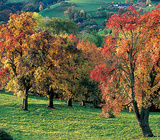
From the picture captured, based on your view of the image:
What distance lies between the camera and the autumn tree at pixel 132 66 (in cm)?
2348

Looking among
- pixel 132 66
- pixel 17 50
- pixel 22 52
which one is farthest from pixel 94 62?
pixel 132 66

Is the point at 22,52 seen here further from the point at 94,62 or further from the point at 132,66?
the point at 94,62

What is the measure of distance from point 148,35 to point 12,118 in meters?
21.5

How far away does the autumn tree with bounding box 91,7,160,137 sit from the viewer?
925 inches

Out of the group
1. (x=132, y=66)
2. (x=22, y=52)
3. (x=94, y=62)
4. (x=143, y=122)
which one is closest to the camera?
(x=143, y=122)

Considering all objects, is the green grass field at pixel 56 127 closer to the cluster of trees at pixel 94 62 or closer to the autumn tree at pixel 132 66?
the cluster of trees at pixel 94 62

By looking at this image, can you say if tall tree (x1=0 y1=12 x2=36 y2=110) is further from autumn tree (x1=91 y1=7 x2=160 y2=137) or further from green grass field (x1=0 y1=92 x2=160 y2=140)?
autumn tree (x1=91 y1=7 x2=160 y2=137)

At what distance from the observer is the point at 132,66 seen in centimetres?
2558

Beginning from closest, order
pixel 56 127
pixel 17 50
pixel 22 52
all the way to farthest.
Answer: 1. pixel 56 127
2. pixel 17 50
3. pixel 22 52

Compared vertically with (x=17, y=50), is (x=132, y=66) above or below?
below

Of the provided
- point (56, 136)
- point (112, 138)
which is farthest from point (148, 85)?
point (56, 136)

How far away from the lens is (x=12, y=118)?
31.8 meters

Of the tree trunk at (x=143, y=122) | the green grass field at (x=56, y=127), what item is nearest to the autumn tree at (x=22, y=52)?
the green grass field at (x=56, y=127)

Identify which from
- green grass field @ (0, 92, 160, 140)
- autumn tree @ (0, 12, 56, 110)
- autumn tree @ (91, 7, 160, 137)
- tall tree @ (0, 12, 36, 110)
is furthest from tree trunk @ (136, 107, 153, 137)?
tall tree @ (0, 12, 36, 110)
